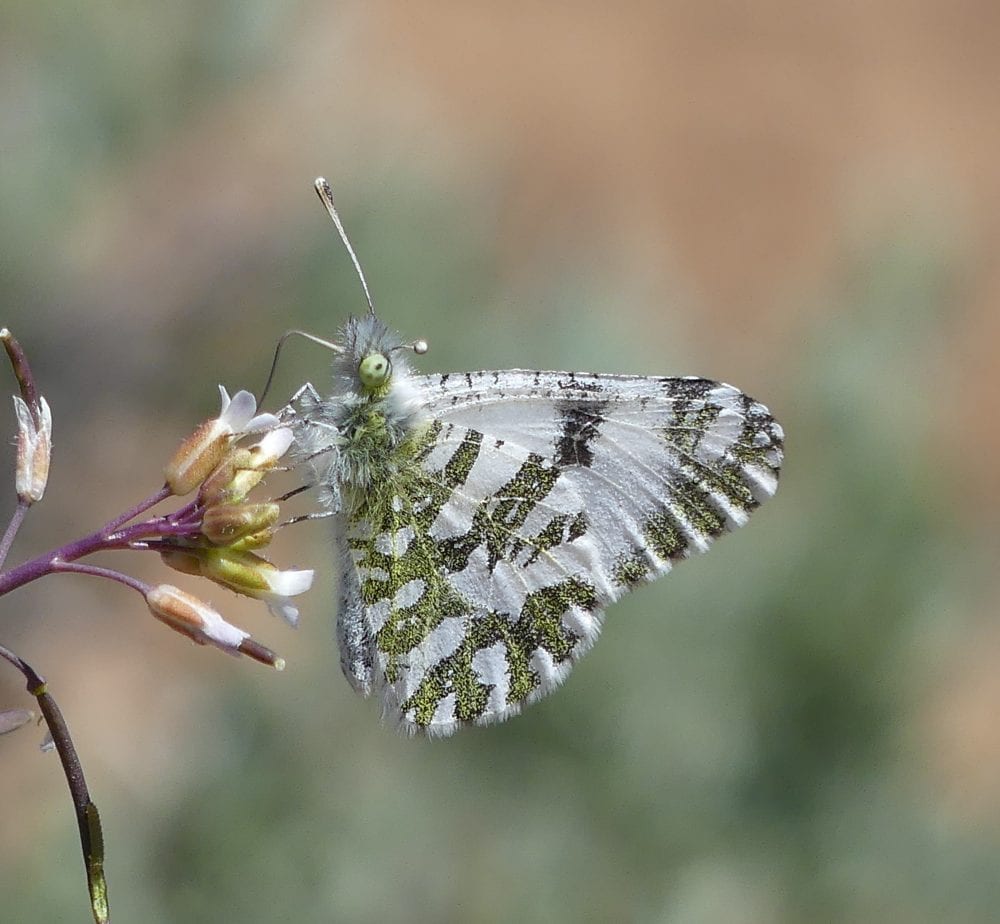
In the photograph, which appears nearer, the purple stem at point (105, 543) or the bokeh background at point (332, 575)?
the purple stem at point (105, 543)

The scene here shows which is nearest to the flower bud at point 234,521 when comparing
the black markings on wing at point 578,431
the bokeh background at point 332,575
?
the black markings on wing at point 578,431

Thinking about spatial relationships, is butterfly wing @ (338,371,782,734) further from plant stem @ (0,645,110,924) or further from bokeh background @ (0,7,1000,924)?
bokeh background @ (0,7,1000,924)

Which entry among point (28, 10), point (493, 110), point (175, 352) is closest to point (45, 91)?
point (28, 10)

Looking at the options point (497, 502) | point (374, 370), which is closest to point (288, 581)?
point (374, 370)

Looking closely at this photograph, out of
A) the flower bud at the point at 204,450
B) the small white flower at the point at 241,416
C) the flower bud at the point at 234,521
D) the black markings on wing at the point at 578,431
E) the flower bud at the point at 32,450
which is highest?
the black markings on wing at the point at 578,431

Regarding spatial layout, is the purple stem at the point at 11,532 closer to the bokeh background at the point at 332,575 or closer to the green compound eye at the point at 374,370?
the green compound eye at the point at 374,370

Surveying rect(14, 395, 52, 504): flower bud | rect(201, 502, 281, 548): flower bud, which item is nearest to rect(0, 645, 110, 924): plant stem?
rect(14, 395, 52, 504): flower bud

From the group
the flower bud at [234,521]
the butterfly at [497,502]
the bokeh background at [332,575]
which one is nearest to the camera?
the flower bud at [234,521]
